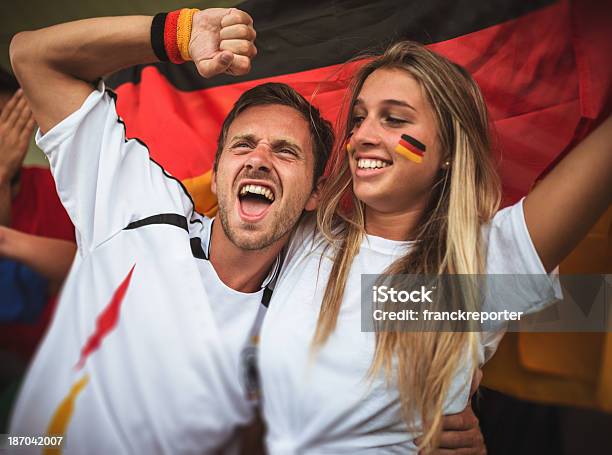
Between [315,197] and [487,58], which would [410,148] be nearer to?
[315,197]

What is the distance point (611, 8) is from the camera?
925 mm

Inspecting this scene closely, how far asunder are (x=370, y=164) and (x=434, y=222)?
0.47ft

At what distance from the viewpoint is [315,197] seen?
37.9 inches

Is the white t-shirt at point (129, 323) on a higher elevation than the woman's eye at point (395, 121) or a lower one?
lower

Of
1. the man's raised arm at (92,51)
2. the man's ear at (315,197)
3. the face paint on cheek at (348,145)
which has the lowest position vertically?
the man's ear at (315,197)

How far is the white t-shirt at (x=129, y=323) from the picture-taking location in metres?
0.85

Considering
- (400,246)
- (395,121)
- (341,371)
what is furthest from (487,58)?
(341,371)

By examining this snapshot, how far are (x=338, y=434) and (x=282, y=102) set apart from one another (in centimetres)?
55

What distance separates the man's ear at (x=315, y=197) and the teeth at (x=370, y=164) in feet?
0.31

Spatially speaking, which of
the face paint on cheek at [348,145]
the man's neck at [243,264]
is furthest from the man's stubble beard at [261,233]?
the face paint on cheek at [348,145]

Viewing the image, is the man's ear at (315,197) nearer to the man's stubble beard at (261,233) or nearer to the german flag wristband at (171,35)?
the man's stubble beard at (261,233)

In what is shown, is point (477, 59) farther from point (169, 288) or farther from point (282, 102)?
point (169, 288)

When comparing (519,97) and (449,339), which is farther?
(519,97)

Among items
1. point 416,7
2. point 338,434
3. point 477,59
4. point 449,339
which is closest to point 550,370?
point 449,339
